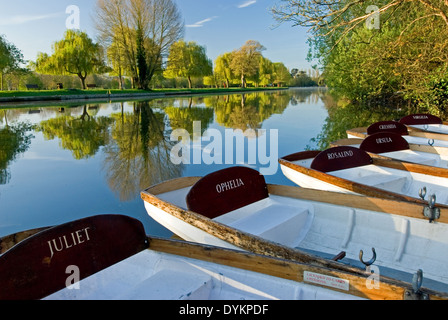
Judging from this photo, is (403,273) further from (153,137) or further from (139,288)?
(153,137)

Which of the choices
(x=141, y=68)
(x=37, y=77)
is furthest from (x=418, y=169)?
(x=37, y=77)

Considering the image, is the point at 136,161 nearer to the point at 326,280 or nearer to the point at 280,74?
the point at 326,280

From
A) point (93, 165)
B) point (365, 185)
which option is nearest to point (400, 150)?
point (365, 185)

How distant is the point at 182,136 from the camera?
11.6 m

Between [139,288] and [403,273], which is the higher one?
A: [139,288]

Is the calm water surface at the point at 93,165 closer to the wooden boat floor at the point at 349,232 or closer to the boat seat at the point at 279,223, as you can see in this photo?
the boat seat at the point at 279,223

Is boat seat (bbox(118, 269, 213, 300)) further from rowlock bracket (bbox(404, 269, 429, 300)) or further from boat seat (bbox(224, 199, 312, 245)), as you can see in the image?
rowlock bracket (bbox(404, 269, 429, 300))

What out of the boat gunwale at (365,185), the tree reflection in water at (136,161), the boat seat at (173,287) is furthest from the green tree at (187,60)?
the boat seat at (173,287)

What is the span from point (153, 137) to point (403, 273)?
31.9ft

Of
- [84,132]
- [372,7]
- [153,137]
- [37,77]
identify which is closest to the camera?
[153,137]

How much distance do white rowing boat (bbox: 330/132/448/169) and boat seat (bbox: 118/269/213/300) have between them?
4853 mm

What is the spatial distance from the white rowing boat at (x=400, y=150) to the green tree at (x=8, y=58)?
39.2 metres

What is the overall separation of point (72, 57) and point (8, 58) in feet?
22.0

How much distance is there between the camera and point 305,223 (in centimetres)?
368
